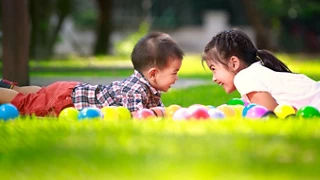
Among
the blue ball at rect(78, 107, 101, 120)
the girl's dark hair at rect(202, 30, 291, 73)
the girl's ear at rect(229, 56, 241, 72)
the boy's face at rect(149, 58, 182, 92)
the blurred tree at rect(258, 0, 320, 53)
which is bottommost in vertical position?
the blurred tree at rect(258, 0, 320, 53)

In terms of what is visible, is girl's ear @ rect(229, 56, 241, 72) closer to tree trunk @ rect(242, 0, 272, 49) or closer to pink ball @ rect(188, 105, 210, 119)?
pink ball @ rect(188, 105, 210, 119)

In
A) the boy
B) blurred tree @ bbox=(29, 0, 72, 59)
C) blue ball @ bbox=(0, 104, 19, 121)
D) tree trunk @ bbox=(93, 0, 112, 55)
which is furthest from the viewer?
tree trunk @ bbox=(93, 0, 112, 55)

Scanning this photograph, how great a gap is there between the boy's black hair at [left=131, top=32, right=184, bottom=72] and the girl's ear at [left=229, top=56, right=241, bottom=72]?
46cm

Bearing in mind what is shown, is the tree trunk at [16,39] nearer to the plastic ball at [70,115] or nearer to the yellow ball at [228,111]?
the plastic ball at [70,115]

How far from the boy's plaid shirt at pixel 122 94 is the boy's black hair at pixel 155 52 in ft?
0.41

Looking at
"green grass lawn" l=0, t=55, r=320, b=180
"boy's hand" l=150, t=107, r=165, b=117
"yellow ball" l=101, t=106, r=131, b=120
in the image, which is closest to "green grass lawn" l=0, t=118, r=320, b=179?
"green grass lawn" l=0, t=55, r=320, b=180

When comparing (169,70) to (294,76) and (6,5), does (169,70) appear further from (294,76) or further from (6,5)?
(6,5)

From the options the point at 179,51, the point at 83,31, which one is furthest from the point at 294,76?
the point at 83,31

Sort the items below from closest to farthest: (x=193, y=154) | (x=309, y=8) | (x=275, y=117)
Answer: (x=193, y=154)
(x=275, y=117)
(x=309, y=8)

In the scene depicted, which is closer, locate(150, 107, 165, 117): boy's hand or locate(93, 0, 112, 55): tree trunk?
locate(150, 107, 165, 117): boy's hand

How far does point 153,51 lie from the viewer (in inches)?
243

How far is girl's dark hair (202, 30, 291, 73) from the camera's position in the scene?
6145 millimetres

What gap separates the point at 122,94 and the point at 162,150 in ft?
8.36

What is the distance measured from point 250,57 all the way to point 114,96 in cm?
122
